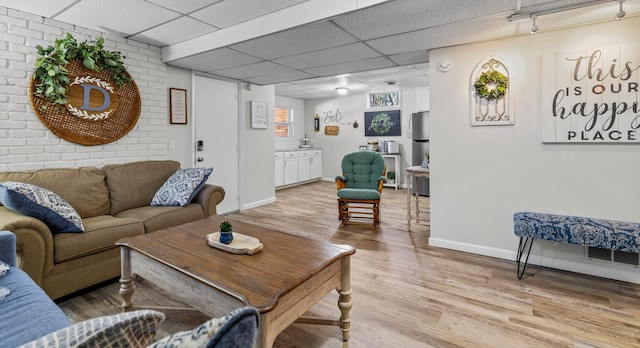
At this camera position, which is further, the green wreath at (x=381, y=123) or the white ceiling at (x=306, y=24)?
the green wreath at (x=381, y=123)

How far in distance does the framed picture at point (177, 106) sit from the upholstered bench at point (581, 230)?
3.92 m

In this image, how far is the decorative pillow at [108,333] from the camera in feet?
1.65

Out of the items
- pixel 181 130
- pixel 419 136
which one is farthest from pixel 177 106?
pixel 419 136

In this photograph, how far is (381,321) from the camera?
78.0 inches

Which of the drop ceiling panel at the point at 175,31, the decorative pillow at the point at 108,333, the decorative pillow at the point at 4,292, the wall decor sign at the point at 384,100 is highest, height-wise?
the wall decor sign at the point at 384,100

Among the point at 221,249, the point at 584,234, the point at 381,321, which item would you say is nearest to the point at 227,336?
the point at 221,249

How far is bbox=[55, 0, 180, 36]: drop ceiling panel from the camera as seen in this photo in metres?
2.59

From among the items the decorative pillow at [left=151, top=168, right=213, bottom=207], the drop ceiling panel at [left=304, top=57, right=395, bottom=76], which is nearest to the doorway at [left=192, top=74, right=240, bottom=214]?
the decorative pillow at [left=151, top=168, right=213, bottom=207]

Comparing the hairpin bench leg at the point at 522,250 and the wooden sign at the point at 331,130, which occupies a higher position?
the wooden sign at the point at 331,130

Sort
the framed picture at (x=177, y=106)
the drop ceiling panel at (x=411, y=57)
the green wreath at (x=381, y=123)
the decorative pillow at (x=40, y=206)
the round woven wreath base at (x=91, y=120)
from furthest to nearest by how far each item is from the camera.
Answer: the green wreath at (x=381, y=123) < the framed picture at (x=177, y=106) < the drop ceiling panel at (x=411, y=57) < the round woven wreath base at (x=91, y=120) < the decorative pillow at (x=40, y=206)

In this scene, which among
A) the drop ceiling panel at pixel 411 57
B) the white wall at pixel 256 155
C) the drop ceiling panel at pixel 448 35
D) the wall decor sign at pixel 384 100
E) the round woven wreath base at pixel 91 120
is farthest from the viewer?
the wall decor sign at pixel 384 100

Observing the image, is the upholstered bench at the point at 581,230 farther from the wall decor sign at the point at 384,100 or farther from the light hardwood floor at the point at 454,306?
the wall decor sign at the point at 384,100

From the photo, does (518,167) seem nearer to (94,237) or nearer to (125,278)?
(125,278)

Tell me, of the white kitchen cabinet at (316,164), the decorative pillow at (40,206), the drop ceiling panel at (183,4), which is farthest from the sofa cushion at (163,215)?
the white kitchen cabinet at (316,164)
